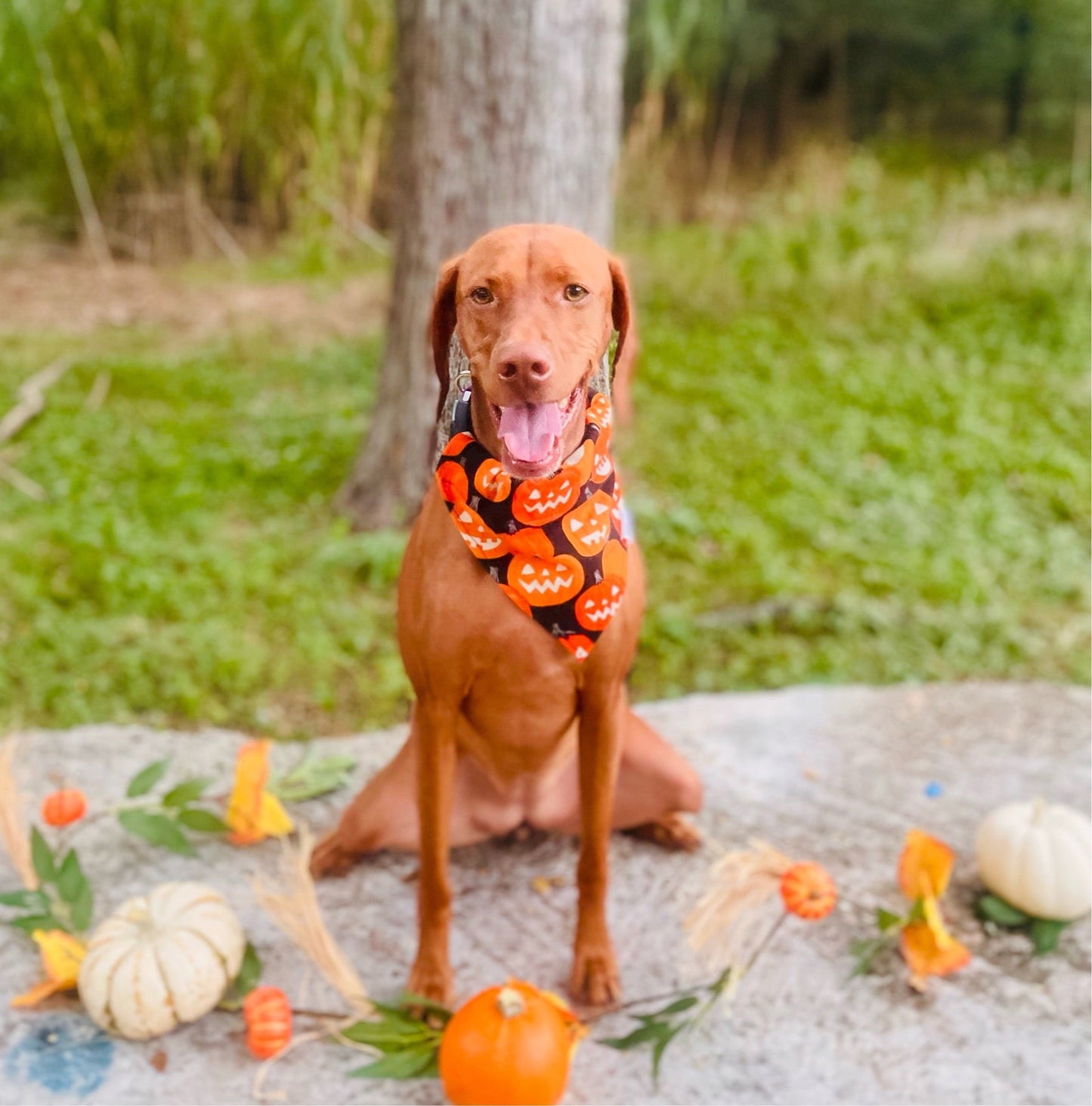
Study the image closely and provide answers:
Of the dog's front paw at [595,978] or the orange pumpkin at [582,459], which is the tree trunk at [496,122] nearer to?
the orange pumpkin at [582,459]

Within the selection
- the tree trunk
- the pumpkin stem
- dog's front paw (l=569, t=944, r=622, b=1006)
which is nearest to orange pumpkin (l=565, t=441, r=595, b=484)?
the pumpkin stem

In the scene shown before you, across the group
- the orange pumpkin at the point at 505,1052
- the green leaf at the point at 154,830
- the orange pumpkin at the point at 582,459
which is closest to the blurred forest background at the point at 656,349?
the green leaf at the point at 154,830

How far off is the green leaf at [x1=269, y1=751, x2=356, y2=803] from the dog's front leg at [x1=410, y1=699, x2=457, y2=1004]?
2.37 feet

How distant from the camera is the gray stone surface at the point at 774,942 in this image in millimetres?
2051

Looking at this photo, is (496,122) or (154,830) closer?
(154,830)

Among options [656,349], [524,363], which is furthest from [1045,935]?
[656,349]

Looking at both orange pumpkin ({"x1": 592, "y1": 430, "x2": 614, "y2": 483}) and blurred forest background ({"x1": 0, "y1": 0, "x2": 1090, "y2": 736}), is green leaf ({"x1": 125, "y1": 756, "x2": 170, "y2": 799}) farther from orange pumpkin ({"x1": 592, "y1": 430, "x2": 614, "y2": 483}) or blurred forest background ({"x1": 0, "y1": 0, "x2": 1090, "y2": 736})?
orange pumpkin ({"x1": 592, "y1": 430, "x2": 614, "y2": 483})

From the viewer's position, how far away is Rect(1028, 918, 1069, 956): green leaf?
2.34 metres

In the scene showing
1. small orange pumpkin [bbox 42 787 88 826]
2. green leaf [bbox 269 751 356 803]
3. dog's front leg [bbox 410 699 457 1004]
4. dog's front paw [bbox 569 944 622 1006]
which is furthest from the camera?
green leaf [bbox 269 751 356 803]

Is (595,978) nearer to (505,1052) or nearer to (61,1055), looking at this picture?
(505,1052)

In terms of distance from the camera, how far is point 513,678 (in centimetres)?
189

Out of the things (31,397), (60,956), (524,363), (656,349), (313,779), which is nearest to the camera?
(524,363)

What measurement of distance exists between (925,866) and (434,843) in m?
1.13

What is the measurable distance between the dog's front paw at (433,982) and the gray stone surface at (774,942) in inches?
4.3
